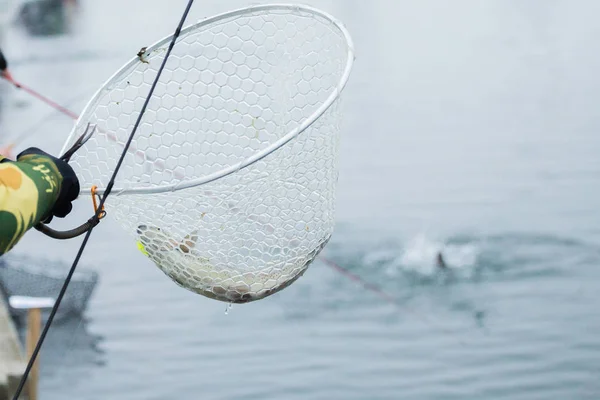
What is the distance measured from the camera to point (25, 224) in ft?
5.57

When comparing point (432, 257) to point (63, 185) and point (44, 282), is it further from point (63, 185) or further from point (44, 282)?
point (63, 185)

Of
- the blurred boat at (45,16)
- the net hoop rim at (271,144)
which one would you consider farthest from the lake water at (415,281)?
the blurred boat at (45,16)

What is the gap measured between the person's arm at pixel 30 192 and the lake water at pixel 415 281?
6383 mm

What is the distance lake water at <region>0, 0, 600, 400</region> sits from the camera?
834 cm

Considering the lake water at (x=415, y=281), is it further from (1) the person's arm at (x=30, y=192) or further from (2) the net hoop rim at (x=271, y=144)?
(1) the person's arm at (x=30, y=192)

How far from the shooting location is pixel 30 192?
1.71 metres

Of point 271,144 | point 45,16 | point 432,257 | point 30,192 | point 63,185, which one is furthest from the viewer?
point 45,16

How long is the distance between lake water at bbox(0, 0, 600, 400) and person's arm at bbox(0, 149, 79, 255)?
6.38 m

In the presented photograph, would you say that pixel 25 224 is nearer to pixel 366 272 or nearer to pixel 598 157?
pixel 366 272

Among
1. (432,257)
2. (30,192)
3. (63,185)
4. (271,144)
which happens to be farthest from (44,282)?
(30,192)

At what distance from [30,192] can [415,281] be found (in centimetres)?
833

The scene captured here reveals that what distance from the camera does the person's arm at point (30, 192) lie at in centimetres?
165

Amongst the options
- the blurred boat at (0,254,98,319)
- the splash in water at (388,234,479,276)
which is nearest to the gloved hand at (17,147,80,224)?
the blurred boat at (0,254,98,319)

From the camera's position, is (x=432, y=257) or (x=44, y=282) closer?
(x=44, y=282)
